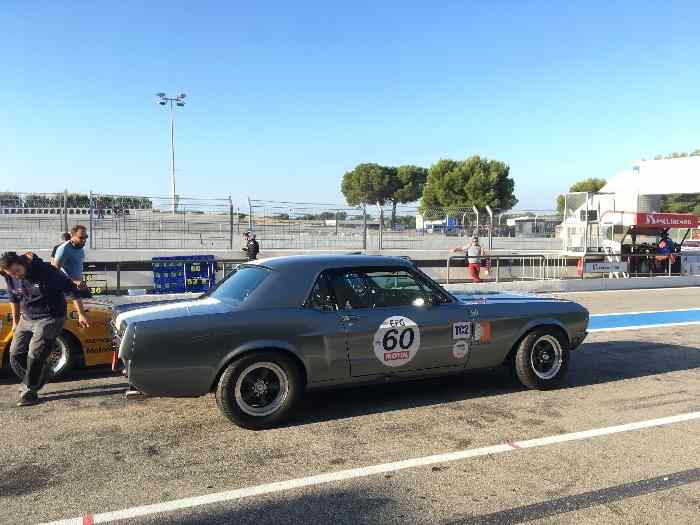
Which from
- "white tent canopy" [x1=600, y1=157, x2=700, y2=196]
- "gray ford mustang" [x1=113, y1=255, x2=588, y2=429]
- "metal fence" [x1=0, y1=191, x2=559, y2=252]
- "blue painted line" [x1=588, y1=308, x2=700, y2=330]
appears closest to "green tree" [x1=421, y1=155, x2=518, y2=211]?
"white tent canopy" [x1=600, y1=157, x2=700, y2=196]

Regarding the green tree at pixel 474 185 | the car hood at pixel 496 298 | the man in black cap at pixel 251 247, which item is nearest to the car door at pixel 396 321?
the car hood at pixel 496 298

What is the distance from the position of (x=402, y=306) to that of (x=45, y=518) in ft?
10.3

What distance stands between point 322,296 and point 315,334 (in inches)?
14.5

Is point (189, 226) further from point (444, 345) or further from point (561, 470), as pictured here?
point (561, 470)

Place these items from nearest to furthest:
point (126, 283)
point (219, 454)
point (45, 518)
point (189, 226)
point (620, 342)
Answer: point (45, 518), point (219, 454), point (620, 342), point (126, 283), point (189, 226)

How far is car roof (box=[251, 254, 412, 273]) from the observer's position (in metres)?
5.09

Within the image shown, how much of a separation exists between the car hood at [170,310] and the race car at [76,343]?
49.2 inches

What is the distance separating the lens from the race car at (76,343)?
600 cm

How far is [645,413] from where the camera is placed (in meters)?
5.14

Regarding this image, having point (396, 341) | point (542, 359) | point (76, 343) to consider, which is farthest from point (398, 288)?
point (76, 343)

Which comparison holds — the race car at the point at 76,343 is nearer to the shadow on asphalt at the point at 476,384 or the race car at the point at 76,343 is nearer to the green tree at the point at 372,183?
the shadow on asphalt at the point at 476,384

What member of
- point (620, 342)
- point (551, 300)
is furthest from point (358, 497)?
point (620, 342)

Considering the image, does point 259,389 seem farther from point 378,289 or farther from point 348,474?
point 378,289

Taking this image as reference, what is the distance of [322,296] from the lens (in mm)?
4980
